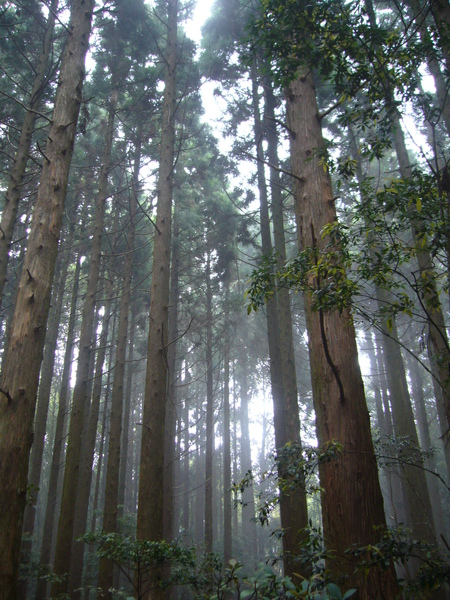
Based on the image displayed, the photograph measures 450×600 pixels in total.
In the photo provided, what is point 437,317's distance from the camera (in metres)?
8.16

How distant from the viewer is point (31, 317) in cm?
483

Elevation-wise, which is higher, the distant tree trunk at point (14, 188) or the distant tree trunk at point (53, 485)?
the distant tree trunk at point (14, 188)

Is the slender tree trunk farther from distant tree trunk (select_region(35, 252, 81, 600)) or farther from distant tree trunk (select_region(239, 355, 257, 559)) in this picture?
distant tree trunk (select_region(239, 355, 257, 559))

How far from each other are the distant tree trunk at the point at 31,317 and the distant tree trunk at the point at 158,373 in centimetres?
230

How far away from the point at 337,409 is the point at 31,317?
3599 mm

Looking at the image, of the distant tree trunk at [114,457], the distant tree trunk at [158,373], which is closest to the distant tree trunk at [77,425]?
the distant tree trunk at [114,457]

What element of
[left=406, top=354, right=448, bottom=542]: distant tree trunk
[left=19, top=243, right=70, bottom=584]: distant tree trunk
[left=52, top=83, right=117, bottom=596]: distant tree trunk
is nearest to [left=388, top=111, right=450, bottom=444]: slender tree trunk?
[left=52, top=83, right=117, bottom=596]: distant tree trunk

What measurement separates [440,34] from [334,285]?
2.89 m

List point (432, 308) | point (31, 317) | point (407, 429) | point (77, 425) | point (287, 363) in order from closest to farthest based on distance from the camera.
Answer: point (432, 308) → point (31, 317) → point (77, 425) → point (287, 363) → point (407, 429)

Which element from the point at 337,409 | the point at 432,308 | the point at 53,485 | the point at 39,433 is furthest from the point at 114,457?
the point at 432,308

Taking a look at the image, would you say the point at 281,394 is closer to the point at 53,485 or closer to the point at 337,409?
the point at 337,409

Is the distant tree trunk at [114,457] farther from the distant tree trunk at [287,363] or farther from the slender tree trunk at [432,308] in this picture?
the slender tree trunk at [432,308]

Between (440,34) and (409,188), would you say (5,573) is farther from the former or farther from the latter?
(440,34)

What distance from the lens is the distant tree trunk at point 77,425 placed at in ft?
26.9
